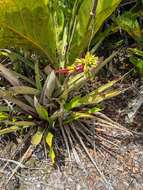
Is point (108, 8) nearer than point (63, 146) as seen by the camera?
Yes

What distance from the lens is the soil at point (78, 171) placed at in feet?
6.93

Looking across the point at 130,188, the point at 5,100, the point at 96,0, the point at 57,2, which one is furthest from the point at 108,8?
the point at 130,188

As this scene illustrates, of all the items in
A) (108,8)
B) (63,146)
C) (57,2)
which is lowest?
(63,146)

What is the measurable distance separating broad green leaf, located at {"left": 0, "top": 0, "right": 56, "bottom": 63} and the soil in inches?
19.4

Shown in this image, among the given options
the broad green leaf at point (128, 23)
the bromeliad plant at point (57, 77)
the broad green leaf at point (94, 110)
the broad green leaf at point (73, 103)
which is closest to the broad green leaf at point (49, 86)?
the bromeliad plant at point (57, 77)

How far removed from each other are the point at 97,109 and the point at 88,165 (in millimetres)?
287

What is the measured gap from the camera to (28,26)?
1.97 meters

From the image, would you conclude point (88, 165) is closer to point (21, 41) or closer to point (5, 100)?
point (5, 100)

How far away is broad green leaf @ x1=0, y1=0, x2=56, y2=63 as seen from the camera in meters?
1.85

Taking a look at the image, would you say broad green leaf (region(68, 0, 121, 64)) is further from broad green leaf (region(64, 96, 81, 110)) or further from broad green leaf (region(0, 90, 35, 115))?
broad green leaf (region(0, 90, 35, 115))

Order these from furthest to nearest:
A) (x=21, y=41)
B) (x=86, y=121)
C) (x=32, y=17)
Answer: (x=86, y=121)
(x=21, y=41)
(x=32, y=17)

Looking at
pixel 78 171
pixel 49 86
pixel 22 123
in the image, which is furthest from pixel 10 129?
pixel 78 171

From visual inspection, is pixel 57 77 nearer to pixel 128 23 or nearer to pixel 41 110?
pixel 41 110

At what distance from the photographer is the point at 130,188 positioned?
7.01 ft
